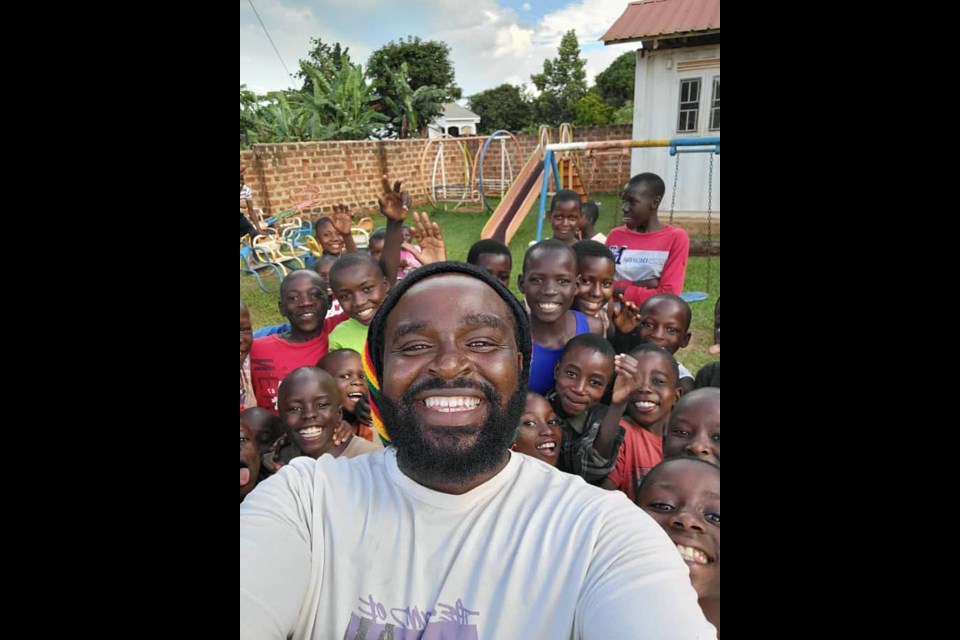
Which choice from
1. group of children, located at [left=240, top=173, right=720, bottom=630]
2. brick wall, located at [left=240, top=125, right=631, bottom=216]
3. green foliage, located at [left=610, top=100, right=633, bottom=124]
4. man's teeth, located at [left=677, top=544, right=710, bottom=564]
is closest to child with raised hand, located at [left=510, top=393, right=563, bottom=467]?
group of children, located at [left=240, top=173, right=720, bottom=630]

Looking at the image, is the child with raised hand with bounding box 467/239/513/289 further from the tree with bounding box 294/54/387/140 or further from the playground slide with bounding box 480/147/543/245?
the tree with bounding box 294/54/387/140

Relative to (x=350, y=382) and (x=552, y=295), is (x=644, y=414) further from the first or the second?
(x=350, y=382)

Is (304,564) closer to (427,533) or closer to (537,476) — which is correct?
(427,533)

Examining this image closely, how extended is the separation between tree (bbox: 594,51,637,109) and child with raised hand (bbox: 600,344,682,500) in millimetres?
21775

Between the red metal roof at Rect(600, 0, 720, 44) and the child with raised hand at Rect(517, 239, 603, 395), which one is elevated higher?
the red metal roof at Rect(600, 0, 720, 44)

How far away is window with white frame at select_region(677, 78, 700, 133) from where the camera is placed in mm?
7991

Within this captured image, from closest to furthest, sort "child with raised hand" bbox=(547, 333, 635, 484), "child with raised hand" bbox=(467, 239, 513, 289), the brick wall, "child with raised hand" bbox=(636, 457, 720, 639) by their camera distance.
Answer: "child with raised hand" bbox=(636, 457, 720, 639)
"child with raised hand" bbox=(547, 333, 635, 484)
"child with raised hand" bbox=(467, 239, 513, 289)
the brick wall

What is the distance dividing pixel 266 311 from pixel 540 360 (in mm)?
3928

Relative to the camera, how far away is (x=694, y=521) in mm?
1979

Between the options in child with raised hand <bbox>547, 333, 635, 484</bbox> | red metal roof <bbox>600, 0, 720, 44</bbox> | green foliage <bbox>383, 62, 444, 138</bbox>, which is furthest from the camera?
green foliage <bbox>383, 62, 444, 138</bbox>

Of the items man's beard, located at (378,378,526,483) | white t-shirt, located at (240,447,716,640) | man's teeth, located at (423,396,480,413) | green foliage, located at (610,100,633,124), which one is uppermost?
green foliage, located at (610,100,633,124)

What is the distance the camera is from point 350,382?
2.76m
